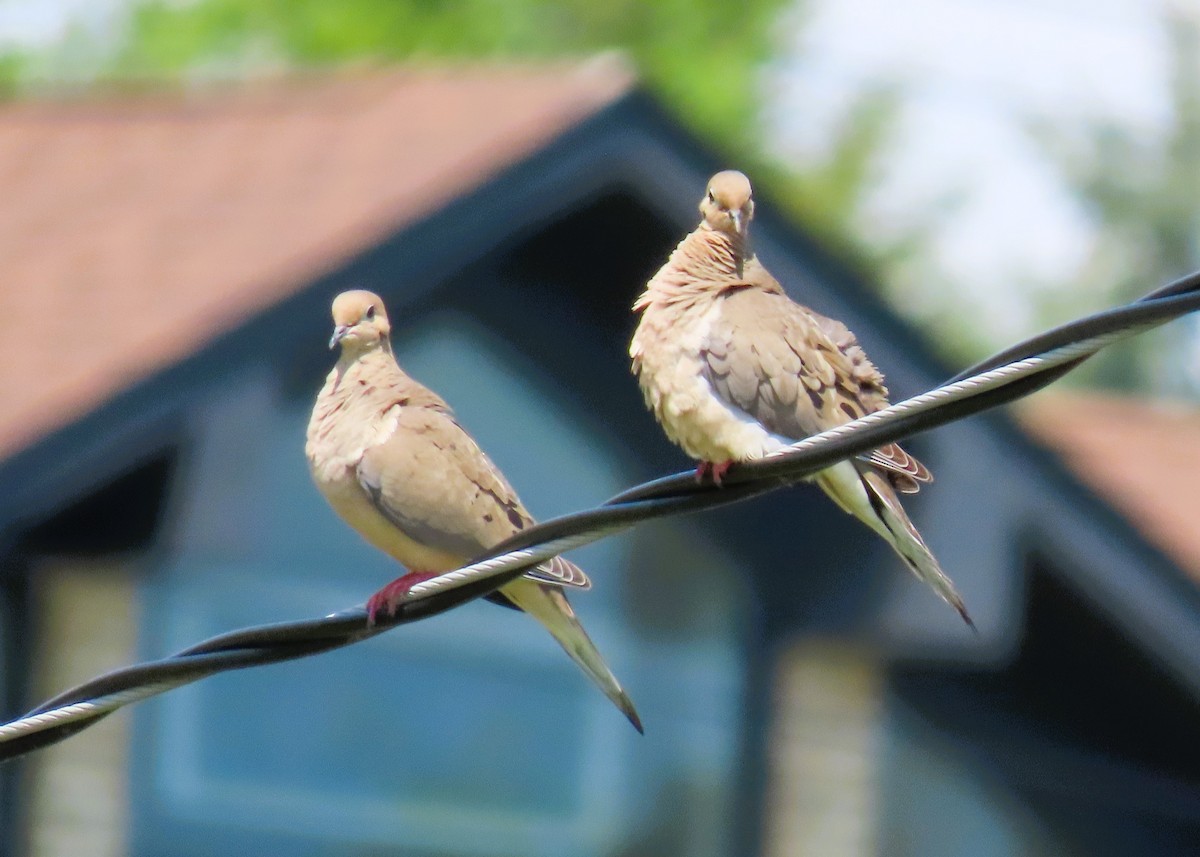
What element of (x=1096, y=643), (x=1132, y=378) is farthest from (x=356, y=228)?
(x=1132, y=378)

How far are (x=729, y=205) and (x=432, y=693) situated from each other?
5446mm

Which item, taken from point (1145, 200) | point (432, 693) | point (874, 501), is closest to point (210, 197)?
point (432, 693)

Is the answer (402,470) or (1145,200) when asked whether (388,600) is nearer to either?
(402,470)

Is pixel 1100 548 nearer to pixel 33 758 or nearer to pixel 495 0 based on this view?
pixel 33 758

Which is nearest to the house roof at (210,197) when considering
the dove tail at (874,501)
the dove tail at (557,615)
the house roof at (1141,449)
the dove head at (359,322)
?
the dove head at (359,322)

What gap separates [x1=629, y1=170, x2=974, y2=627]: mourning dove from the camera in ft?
13.6

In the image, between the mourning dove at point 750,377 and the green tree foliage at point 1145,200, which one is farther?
the green tree foliage at point 1145,200

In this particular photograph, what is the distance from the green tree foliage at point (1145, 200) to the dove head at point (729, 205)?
3708cm

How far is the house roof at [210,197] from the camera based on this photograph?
880 cm

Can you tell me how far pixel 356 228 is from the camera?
356 inches

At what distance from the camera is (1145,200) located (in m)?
41.2

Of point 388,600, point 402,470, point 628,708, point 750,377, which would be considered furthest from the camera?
point 402,470

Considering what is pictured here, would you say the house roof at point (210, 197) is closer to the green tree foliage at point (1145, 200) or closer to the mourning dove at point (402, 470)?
the mourning dove at point (402, 470)

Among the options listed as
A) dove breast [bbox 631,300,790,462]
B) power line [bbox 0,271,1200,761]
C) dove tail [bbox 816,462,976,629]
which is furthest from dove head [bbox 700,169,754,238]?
power line [bbox 0,271,1200,761]
